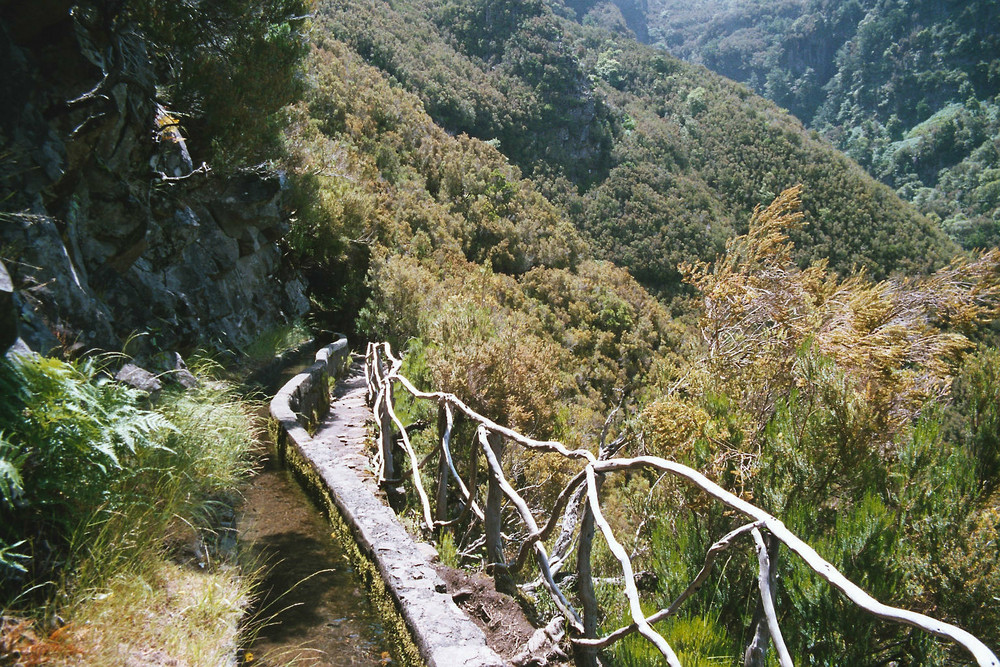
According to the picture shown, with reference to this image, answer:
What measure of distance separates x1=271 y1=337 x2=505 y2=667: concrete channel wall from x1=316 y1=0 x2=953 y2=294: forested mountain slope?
4570 cm

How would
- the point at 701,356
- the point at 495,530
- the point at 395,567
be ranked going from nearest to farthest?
the point at 395,567 → the point at 495,530 → the point at 701,356

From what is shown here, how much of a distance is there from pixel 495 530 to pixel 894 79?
469 ft

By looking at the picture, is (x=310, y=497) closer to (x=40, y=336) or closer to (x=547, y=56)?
(x=40, y=336)

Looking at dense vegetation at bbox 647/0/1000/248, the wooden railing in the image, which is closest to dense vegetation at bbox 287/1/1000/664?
the wooden railing

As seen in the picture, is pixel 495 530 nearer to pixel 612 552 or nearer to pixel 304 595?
pixel 612 552

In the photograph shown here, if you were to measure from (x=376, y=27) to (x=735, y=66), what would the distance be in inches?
5638

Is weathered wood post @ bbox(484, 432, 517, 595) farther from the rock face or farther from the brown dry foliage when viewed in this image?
the brown dry foliage

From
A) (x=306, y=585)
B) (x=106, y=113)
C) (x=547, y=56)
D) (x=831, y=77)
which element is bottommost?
(x=306, y=585)

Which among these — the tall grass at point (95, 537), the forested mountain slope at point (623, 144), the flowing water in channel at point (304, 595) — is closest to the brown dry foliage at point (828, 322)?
the flowing water in channel at point (304, 595)

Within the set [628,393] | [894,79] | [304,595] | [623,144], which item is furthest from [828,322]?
[894,79]

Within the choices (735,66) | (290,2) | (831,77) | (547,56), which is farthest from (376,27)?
(735,66)

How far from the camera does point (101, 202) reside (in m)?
6.22

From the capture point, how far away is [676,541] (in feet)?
10.8

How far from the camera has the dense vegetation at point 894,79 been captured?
78.9 m
